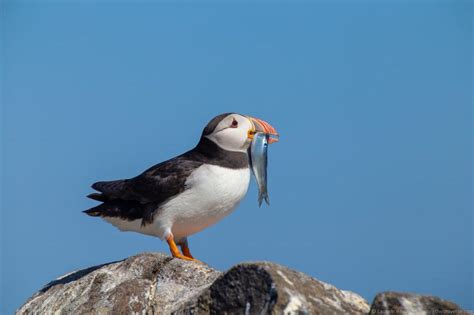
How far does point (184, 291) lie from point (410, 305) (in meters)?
3.16

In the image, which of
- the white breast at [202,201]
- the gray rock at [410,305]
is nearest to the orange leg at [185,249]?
the white breast at [202,201]

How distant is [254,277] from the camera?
6004 mm

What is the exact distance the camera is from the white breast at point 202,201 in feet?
34.6

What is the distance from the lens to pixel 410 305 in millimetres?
5898

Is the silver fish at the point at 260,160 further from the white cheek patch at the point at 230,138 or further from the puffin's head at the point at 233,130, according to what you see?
the white cheek patch at the point at 230,138

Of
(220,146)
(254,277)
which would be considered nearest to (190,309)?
(254,277)

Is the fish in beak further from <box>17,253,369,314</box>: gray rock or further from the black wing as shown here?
<box>17,253,369,314</box>: gray rock

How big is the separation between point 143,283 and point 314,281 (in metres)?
2.63

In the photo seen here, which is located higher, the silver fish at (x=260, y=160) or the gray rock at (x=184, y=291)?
the silver fish at (x=260, y=160)

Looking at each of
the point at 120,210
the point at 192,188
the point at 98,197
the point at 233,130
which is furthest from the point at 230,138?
the point at 98,197

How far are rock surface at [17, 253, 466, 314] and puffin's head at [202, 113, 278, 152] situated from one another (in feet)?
7.75

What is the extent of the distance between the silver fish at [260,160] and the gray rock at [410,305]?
5.36 meters

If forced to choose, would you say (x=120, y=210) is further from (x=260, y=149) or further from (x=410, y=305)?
(x=410, y=305)

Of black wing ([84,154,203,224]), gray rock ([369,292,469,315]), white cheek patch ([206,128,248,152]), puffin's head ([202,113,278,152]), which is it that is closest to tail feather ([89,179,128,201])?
black wing ([84,154,203,224])
